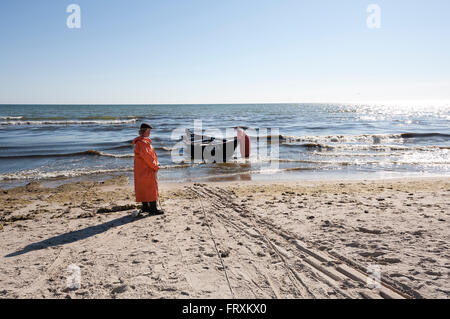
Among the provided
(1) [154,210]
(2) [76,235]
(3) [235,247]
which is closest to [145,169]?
(1) [154,210]

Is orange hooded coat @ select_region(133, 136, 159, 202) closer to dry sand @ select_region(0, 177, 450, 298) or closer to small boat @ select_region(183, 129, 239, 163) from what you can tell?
dry sand @ select_region(0, 177, 450, 298)

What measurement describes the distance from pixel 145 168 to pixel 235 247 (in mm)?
2506

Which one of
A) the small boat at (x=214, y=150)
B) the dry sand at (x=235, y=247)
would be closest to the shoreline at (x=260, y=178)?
the dry sand at (x=235, y=247)

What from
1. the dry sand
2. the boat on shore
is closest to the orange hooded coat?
the dry sand

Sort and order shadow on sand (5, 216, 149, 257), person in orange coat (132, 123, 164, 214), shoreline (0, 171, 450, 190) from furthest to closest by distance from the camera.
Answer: shoreline (0, 171, 450, 190)
person in orange coat (132, 123, 164, 214)
shadow on sand (5, 216, 149, 257)

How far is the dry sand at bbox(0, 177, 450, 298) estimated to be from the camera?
3.58 m

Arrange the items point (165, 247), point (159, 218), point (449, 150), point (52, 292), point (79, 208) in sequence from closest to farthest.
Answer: point (52, 292) → point (165, 247) → point (159, 218) → point (79, 208) → point (449, 150)

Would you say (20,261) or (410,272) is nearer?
(410,272)

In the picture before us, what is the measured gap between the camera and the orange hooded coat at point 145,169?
19.3ft

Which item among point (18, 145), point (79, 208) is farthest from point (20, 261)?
point (18, 145)

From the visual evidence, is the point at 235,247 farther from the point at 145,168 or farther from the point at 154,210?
the point at 145,168
